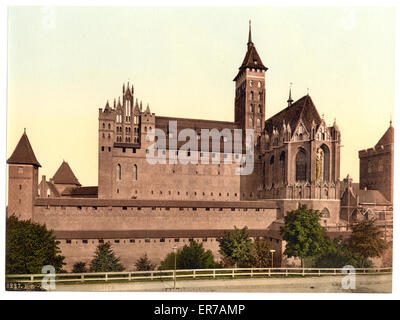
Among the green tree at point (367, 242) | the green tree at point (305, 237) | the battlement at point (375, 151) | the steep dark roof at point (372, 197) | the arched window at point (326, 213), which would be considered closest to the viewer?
the green tree at point (305, 237)

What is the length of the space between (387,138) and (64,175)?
22185 mm

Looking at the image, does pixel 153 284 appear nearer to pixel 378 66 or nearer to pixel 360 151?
pixel 360 151

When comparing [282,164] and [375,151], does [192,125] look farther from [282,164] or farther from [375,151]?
[375,151]

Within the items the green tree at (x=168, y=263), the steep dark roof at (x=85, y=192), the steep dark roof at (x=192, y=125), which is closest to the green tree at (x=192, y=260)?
the green tree at (x=168, y=263)

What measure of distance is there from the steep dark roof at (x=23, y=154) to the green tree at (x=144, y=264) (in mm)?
9150

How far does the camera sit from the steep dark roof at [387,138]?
1700 centimetres

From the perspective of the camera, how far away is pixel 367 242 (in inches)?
722

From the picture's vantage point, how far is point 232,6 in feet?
54.9

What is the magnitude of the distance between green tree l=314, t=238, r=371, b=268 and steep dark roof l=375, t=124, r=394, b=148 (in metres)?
7.14

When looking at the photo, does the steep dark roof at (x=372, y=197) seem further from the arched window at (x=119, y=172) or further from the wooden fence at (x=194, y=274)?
the arched window at (x=119, y=172)

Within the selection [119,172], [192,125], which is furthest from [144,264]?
[192,125]

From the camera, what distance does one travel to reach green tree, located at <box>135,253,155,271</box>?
754 inches

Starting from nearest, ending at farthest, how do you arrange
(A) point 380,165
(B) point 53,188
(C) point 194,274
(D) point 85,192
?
(C) point 194,274
(A) point 380,165
(B) point 53,188
(D) point 85,192
